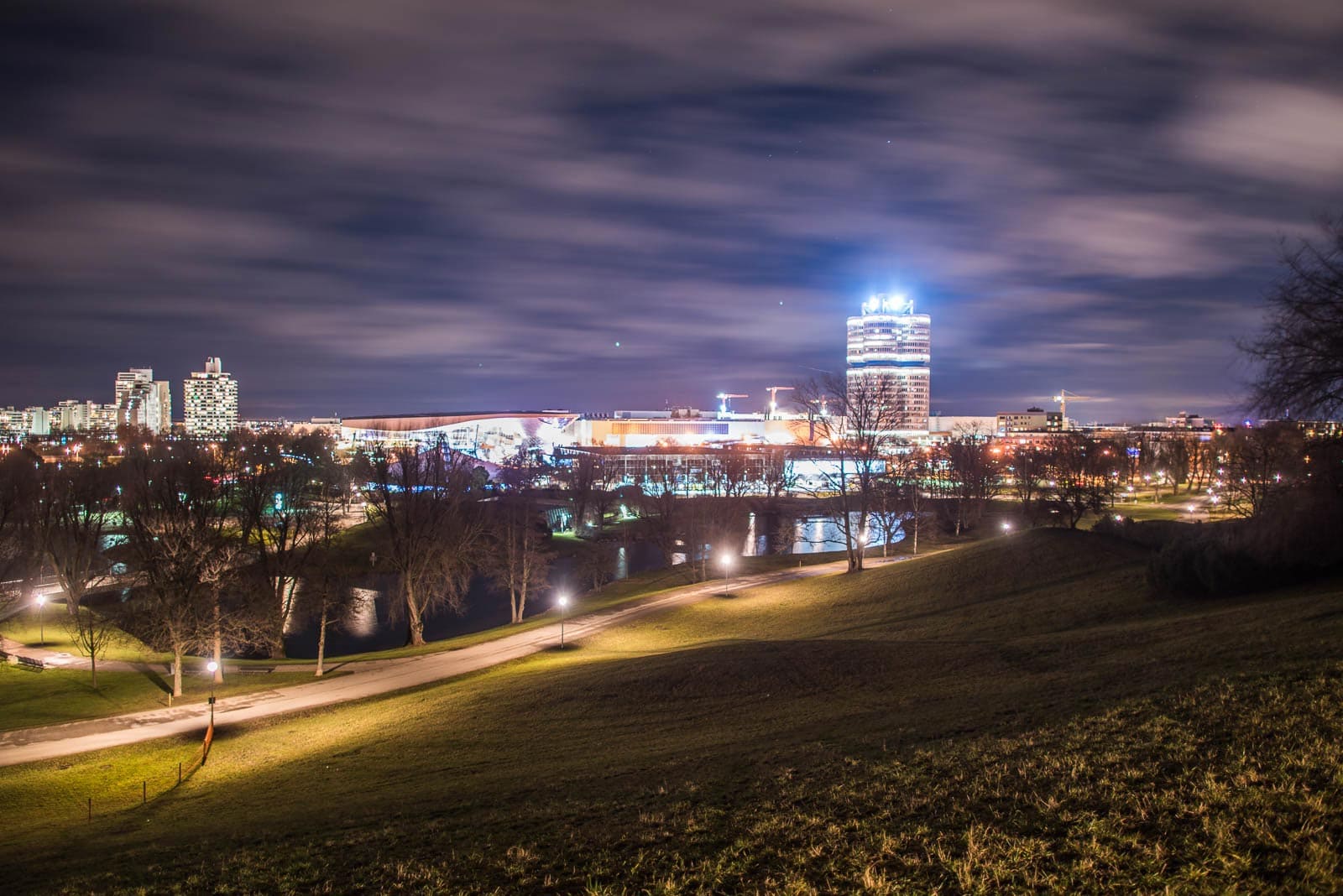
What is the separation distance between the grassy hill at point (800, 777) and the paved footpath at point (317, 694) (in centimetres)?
149

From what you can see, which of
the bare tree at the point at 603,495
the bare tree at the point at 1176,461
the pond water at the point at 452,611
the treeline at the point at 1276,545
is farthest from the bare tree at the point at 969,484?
the treeline at the point at 1276,545

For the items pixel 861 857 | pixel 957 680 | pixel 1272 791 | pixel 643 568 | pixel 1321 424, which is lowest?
pixel 643 568

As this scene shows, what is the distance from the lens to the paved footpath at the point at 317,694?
67.2ft

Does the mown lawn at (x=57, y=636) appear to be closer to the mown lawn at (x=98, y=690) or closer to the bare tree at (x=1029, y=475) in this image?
the mown lawn at (x=98, y=690)

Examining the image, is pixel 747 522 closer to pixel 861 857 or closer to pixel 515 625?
pixel 515 625

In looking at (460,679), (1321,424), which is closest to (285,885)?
(460,679)

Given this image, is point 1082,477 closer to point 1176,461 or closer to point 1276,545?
point 1176,461

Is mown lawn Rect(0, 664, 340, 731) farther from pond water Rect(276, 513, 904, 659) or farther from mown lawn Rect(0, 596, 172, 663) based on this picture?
pond water Rect(276, 513, 904, 659)

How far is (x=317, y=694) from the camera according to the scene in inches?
968

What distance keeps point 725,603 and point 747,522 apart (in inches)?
1691

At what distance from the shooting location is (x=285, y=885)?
7.89 metres

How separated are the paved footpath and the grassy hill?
149cm

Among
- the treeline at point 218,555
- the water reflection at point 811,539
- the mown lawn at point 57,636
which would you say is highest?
the treeline at point 218,555

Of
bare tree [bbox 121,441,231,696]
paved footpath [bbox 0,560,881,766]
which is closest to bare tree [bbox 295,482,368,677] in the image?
paved footpath [bbox 0,560,881,766]
